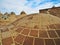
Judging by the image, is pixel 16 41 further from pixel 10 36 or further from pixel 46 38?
pixel 46 38

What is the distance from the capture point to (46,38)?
9.99m

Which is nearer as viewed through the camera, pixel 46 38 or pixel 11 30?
pixel 46 38

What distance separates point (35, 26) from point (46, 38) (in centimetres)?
165

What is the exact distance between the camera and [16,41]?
10484 mm

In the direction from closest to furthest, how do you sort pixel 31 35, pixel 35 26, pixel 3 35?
1. pixel 31 35
2. pixel 35 26
3. pixel 3 35

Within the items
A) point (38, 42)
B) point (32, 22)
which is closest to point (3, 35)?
point (32, 22)

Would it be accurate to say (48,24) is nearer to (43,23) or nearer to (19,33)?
(43,23)

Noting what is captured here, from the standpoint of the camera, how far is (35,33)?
1045 centimetres

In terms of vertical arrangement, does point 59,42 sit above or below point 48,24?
below

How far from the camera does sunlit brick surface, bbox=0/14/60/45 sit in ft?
32.6

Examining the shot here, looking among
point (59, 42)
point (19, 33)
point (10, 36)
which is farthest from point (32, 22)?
point (59, 42)

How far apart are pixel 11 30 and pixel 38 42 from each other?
11.2ft

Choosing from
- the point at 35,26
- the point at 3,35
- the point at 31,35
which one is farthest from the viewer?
the point at 3,35

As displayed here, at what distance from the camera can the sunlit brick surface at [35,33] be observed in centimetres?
992
